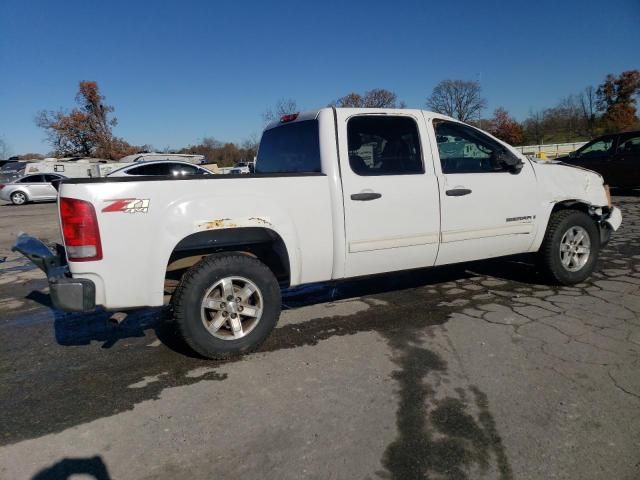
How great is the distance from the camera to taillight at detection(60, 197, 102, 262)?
2986mm

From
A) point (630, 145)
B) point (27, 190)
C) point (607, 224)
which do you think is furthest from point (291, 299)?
point (27, 190)

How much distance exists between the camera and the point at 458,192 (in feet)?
14.0

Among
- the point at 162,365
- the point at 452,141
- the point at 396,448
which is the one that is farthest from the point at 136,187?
the point at 452,141

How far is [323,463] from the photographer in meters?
2.32

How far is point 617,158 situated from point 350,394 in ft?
40.7

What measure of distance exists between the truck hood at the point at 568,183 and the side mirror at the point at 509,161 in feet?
0.90

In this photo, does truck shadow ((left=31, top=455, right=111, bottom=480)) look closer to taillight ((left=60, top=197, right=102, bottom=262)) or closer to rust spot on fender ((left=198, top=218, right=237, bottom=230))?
taillight ((left=60, top=197, right=102, bottom=262))

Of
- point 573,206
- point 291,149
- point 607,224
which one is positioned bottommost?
point 607,224

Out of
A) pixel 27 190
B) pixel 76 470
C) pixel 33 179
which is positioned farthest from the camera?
pixel 33 179

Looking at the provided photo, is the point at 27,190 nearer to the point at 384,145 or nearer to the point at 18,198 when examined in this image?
the point at 18,198

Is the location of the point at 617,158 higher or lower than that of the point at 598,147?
lower

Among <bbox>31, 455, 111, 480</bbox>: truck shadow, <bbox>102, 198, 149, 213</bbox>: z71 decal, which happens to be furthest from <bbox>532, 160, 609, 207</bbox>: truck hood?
<bbox>31, 455, 111, 480</bbox>: truck shadow

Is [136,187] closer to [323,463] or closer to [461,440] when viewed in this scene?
[323,463]

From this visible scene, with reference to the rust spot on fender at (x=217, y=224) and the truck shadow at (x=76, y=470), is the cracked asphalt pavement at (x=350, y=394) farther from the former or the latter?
the rust spot on fender at (x=217, y=224)
